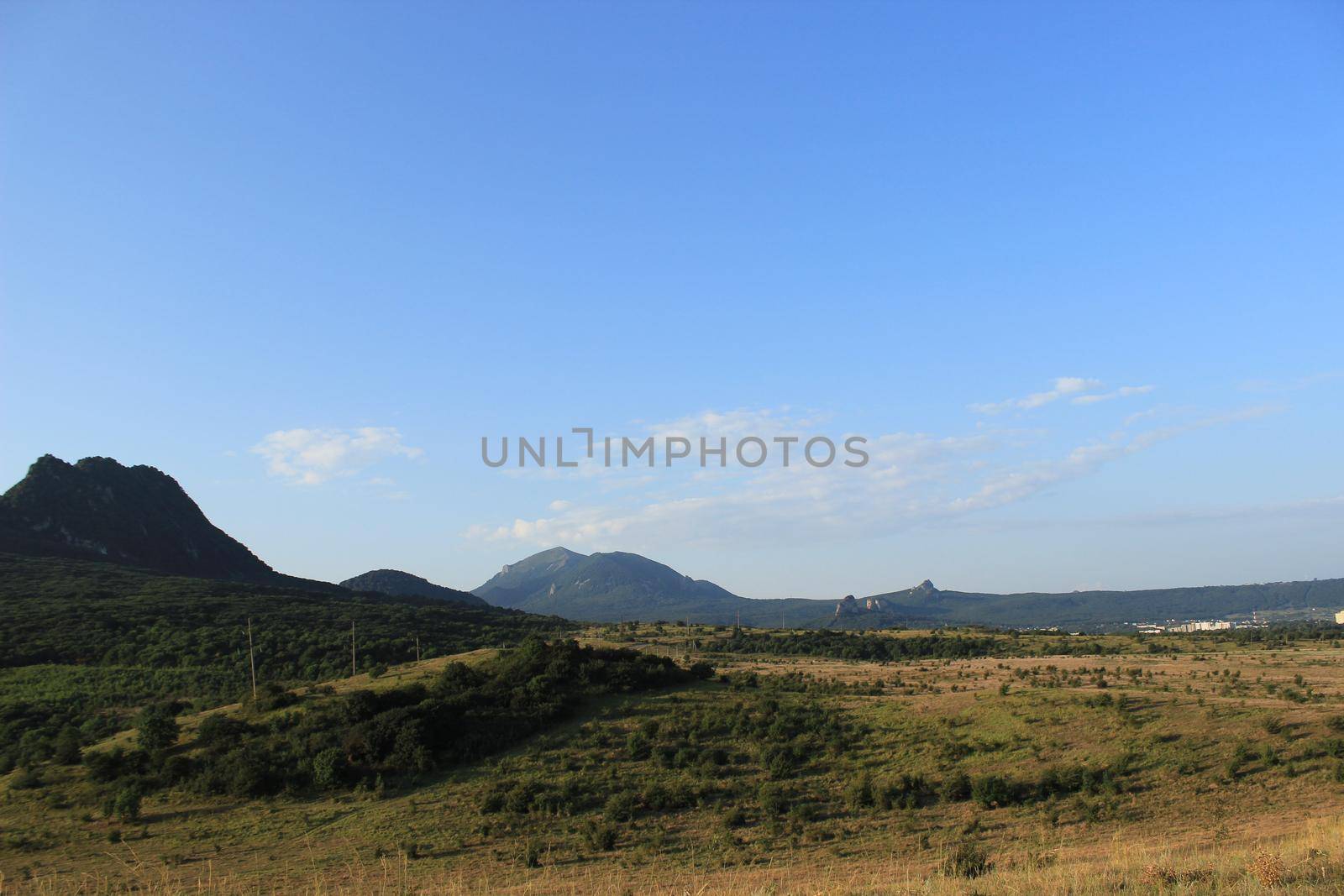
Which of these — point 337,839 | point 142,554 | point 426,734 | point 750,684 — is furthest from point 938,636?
point 142,554

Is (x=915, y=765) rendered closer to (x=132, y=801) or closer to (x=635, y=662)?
(x=635, y=662)

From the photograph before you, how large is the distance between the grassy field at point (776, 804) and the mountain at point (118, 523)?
405ft

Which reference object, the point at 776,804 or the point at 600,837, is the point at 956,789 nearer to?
the point at 776,804

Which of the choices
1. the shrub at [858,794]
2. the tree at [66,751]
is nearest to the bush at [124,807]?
the tree at [66,751]

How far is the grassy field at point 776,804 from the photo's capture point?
61.7 ft

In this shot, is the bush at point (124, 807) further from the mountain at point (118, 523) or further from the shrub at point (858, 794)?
the mountain at point (118, 523)

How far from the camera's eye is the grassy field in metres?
18.8

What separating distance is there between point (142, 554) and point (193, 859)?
15611 cm

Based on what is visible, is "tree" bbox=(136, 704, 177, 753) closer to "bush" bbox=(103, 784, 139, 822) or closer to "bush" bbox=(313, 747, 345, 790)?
"bush" bbox=(103, 784, 139, 822)

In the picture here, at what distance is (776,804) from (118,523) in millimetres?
171895

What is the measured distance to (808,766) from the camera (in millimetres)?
29797

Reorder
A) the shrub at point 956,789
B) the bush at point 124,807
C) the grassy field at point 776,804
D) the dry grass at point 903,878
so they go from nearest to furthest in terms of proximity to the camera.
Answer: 1. the dry grass at point 903,878
2. the grassy field at point 776,804
3. the shrub at point 956,789
4. the bush at point 124,807

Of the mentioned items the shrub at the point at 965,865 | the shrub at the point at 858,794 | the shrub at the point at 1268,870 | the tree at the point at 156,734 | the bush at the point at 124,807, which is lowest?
the bush at the point at 124,807

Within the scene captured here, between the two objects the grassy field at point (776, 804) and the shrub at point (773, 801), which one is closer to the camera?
the grassy field at point (776, 804)
